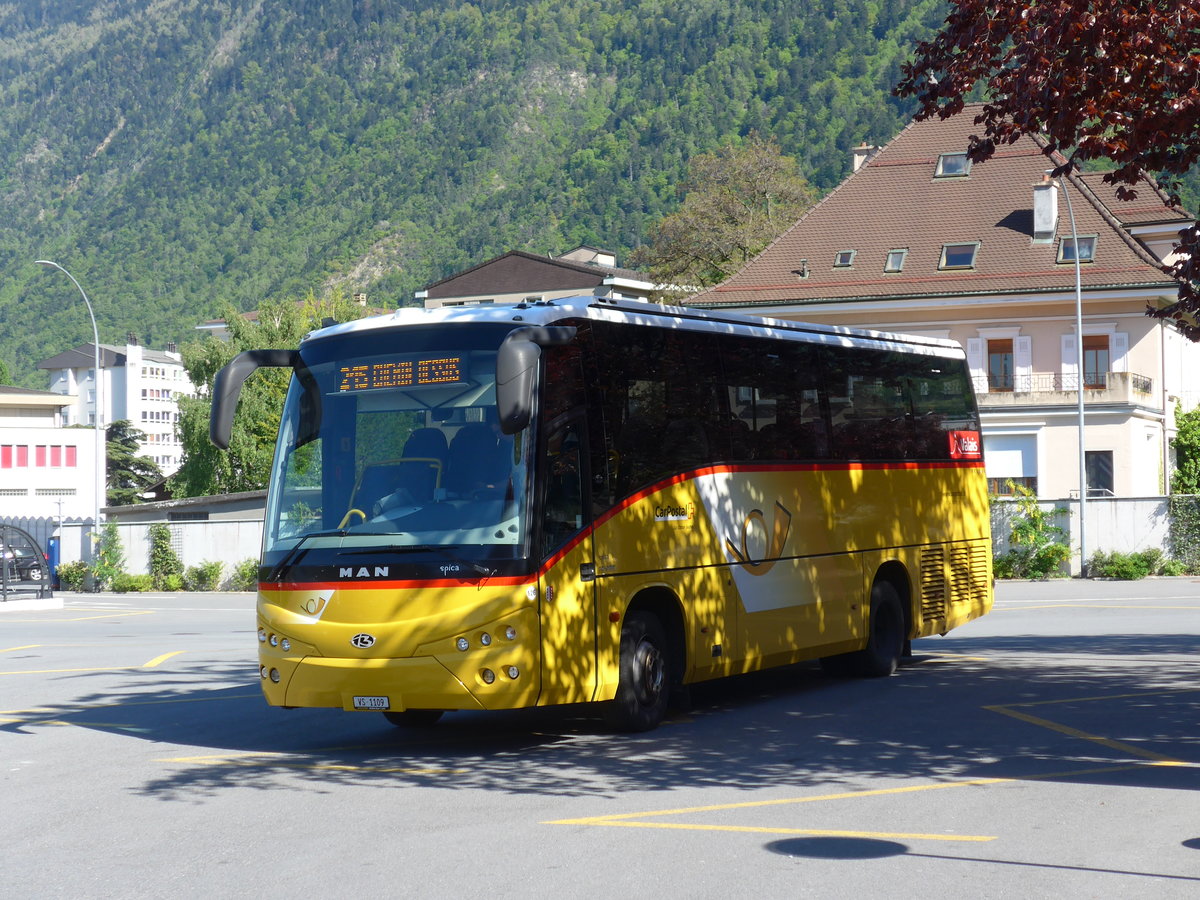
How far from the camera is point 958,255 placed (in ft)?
180

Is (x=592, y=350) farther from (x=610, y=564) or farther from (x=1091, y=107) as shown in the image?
(x=1091, y=107)

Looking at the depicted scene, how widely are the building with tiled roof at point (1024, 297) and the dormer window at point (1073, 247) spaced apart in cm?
5

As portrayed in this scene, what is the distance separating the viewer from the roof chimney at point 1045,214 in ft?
176

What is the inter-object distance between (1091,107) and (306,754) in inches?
309

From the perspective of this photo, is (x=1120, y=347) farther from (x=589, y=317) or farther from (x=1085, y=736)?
(x=589, y=317)

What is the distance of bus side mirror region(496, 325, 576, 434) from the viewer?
411 inches

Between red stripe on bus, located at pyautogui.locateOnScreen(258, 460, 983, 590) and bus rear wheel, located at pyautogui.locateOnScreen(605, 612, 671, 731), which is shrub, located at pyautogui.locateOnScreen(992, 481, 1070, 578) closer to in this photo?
red stripe on bus, located at pyautogui.locateOnScreen(258, 460, 983, 590)

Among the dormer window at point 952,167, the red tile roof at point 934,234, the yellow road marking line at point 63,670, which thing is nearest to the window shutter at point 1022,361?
the red tile roof at point 934,234

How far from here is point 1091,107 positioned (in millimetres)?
12547

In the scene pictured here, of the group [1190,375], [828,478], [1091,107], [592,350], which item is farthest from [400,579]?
[1190,375]

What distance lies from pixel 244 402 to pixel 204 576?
25790 millimetres

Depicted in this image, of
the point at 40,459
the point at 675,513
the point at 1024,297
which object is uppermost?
the point at 1024,297

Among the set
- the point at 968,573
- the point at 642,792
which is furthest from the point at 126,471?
the point at 642,792

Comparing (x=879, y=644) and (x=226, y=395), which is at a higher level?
(x=226, y=395)
